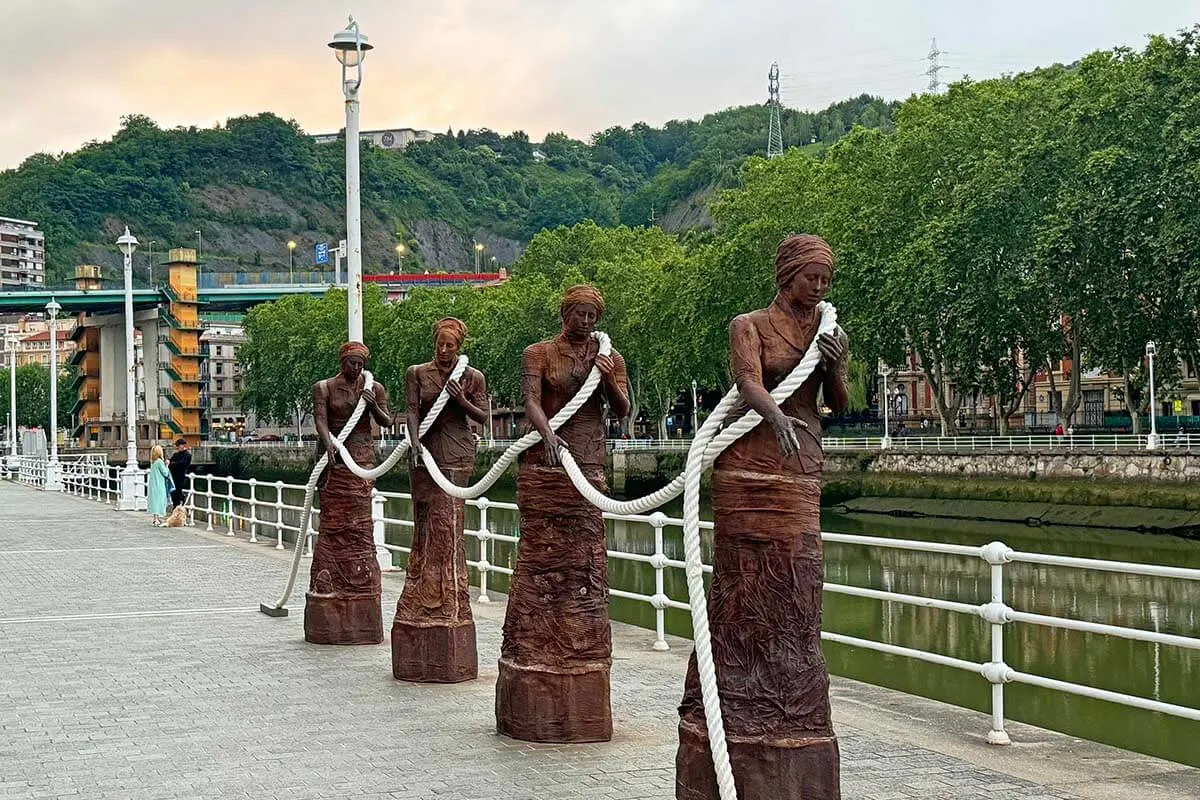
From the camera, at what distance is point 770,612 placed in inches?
229

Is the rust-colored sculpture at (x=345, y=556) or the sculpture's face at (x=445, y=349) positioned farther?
the rust-colored sculpture at (x=345, y=556)

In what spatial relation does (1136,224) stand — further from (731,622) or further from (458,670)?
(731,622)

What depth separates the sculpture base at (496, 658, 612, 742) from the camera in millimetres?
8180

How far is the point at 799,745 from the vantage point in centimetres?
578

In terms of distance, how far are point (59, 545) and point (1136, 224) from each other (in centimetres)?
2695

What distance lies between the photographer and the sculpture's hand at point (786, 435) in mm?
5721

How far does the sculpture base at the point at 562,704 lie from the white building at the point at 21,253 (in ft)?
585

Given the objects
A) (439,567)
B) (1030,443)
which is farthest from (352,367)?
(1030,443)

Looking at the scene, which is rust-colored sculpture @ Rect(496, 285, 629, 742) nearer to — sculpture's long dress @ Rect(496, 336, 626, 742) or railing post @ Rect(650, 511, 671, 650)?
sculpture's long dress @ Rect(496, 336, 626, 742)

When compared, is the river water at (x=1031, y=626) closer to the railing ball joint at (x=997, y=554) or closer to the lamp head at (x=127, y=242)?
the railing ball joint at (x=997, y=554)

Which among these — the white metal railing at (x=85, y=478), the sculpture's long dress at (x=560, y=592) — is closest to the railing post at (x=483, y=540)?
the sculpture's long dress at (x=560, y=592)

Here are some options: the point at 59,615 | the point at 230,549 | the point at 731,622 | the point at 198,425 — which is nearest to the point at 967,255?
the point at 230,549

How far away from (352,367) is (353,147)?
6111 millimetres

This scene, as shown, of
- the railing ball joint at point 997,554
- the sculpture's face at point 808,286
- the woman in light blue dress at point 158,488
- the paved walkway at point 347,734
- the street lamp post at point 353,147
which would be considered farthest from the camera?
the woman in light blue dress at point 158,488
